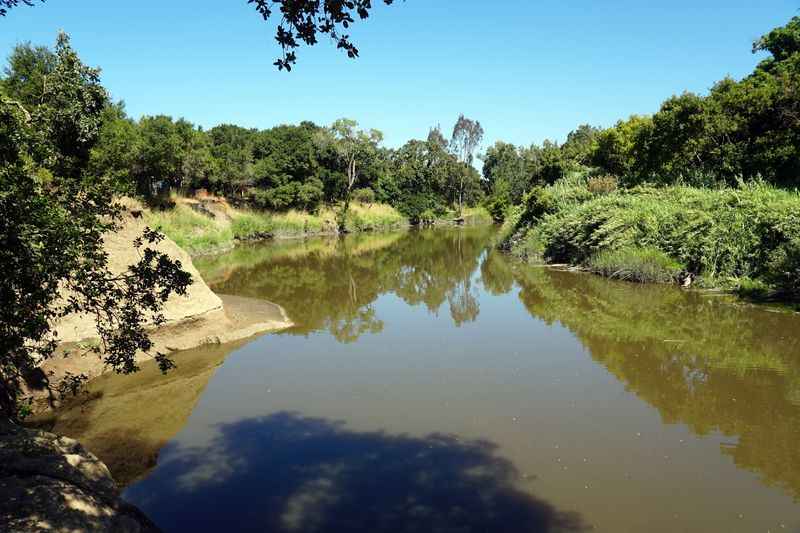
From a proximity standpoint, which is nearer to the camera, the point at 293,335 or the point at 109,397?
the point at 109,397

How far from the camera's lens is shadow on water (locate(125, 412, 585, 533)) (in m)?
6.79

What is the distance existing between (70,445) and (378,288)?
19195mm

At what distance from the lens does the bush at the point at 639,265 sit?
22031mm

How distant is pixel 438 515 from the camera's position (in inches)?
271

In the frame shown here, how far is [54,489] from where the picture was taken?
5074 mm

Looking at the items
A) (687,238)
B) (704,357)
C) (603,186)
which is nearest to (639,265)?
(687,238)

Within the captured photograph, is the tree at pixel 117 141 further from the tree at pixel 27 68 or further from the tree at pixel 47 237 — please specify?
the tree at pixel 47 237

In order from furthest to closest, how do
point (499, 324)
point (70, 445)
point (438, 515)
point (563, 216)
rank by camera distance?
1. point (563, 216)
2. point (499, 324)
3. point (438, 515)
4. point (70, 445)

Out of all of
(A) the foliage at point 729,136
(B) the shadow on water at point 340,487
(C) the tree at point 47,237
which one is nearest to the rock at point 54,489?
(C) the tree at point 47,237

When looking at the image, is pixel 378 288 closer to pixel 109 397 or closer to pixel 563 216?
pixel 563 216

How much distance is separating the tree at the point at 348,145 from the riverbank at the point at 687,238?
31237 mm

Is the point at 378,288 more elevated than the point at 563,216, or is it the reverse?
the point at 563,216

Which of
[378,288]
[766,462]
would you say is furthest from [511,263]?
[766,462]

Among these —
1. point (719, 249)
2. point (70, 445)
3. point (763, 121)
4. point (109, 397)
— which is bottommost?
point (109, 397)
